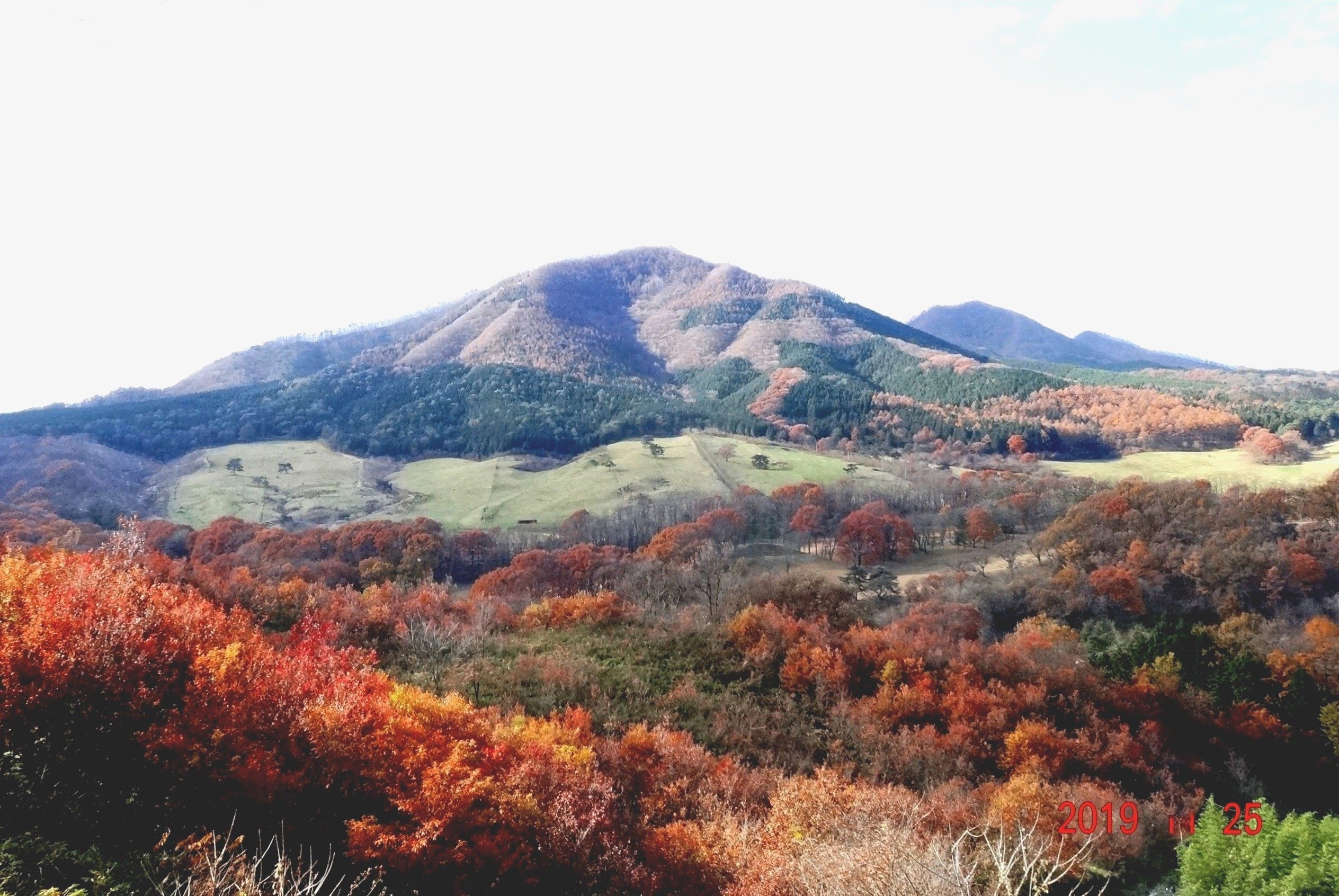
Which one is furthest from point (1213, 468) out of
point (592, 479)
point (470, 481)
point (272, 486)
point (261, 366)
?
point (261, 366)

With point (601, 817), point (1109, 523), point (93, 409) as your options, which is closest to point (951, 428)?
point (1109, 523)

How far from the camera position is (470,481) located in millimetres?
93125

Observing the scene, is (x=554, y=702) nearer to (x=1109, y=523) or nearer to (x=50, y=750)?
(x=50, y=750)

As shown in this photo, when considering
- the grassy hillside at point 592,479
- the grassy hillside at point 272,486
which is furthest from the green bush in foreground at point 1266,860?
the grassy hillside at point 272,486

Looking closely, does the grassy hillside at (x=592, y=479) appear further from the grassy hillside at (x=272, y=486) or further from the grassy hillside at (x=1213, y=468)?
the grassy hillside at (x=1213, y=468)

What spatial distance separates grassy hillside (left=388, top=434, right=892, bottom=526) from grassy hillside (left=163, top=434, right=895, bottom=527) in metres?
0.20

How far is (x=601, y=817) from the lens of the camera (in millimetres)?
14391

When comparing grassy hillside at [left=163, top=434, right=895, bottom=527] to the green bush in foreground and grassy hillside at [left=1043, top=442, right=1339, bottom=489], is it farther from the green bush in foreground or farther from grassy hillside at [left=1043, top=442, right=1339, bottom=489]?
the green bush in foreground

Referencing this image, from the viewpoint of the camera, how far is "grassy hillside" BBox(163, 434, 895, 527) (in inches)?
3209

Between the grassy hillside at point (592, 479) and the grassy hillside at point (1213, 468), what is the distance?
33.8m

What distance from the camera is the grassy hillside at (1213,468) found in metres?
77.9

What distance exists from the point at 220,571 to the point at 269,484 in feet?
153

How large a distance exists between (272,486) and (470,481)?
87.3 ft

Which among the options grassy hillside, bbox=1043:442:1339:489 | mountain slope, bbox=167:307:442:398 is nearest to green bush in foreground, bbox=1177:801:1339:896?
grassy hillside, bbox=1043:442:1339:489
